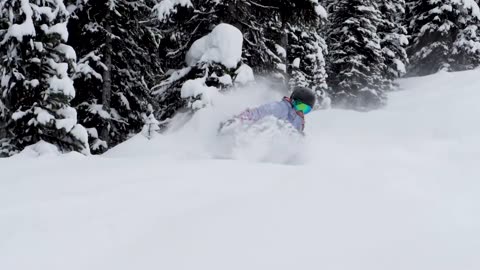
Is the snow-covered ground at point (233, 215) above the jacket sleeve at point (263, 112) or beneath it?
above

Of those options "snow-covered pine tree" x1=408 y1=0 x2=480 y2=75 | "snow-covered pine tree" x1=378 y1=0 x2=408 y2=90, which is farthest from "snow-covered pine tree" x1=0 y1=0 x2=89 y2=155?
"snow-covered pine tree" x1=408 y1=0 x2=480 y2=75

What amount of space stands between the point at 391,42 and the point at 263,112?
2100 cm

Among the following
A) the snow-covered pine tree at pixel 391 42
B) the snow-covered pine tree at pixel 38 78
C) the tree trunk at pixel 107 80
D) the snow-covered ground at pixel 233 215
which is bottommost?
the snow-covered pine tree at pixel 391 42

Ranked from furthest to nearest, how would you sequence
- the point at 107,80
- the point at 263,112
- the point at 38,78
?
the point at 107,80, the point at 38,78, the point at 263,112

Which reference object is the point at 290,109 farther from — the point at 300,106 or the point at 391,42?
the point at 391,42

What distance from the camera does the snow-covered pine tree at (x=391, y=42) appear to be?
2503 centimetres

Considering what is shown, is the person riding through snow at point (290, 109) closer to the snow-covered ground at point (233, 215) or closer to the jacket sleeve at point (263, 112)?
the jacket sleeve at point (263, 112)

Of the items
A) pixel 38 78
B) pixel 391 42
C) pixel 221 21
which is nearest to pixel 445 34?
pixel 391 42

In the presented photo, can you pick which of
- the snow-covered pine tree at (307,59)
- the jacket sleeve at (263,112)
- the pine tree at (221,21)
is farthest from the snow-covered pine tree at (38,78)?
the snow-covered pine tree at (307,59)

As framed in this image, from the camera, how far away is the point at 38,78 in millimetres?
9578

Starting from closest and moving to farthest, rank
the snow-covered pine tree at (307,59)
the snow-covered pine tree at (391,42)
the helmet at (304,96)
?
the helmet at (304,96), the snow-covered pine tree at (307,59), the snow-covered pine tree at (391,42)

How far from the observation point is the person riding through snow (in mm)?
6629

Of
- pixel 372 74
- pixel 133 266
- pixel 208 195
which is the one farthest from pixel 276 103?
pixel 372 74

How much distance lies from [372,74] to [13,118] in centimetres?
1833
